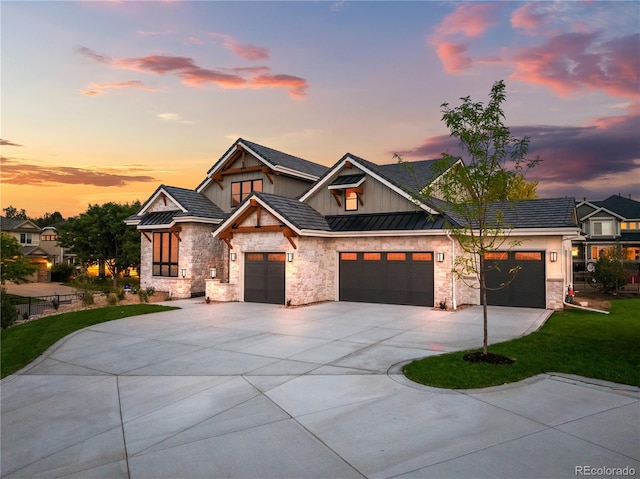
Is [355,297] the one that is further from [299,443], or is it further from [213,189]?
[299,443]

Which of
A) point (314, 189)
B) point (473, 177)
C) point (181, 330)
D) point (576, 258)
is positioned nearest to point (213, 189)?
point (314, 189)

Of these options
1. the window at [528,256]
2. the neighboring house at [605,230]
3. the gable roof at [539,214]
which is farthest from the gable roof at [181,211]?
the neighboring house at [605,230]

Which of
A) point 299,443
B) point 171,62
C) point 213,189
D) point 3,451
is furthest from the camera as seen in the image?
point 213,189

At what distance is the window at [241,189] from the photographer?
25.8 meters

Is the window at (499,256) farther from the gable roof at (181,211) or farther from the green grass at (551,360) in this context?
the gable roof at (181,211)

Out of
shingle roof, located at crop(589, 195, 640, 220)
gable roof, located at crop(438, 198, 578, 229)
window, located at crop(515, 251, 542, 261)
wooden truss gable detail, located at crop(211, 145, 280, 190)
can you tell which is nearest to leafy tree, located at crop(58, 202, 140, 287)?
wooden truss gable detail, located at crop(211, 145, 280, 190)

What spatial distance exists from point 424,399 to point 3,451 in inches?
261

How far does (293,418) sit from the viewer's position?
6.42 meters

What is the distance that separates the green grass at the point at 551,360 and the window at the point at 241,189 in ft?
59.8

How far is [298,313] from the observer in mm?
17688

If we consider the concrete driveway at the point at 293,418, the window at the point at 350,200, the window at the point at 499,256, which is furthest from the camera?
the window at the point at 350,200

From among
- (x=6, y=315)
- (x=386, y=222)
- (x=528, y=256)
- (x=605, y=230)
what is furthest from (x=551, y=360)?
(x=605, y=230)

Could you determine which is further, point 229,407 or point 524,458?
point 229,407

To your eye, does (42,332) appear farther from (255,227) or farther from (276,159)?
(276,159)
